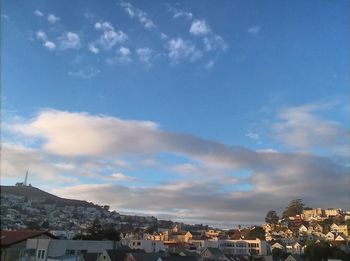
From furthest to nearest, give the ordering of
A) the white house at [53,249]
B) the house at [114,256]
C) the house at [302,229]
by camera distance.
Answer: the house at [302,229] < the house at [114,256] < the white house at [53,249]

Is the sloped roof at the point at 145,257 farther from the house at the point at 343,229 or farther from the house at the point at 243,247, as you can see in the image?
the house at the point at 343,229

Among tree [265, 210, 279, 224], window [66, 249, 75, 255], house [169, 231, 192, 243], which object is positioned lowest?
window [66, 249, 75, 255]

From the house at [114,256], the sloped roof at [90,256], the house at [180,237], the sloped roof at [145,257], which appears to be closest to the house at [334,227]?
the house at [180,237]

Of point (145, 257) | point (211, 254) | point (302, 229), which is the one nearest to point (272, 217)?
point (302, 229)

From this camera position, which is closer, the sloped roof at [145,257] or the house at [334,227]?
the sloped roof at [145,257]

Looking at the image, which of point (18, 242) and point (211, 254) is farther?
point (211, 254)

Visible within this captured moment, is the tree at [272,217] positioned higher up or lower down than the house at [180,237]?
higher up

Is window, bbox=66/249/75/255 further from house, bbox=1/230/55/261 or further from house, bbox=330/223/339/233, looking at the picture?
house, bbox=330/223/339/233

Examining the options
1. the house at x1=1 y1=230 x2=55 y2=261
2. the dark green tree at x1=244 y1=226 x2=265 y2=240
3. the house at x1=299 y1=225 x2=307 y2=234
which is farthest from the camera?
the house at x1=299 y1=225 x2=307 y2=234

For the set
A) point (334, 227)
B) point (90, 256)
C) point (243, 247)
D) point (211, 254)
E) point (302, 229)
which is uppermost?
point (334, 227)

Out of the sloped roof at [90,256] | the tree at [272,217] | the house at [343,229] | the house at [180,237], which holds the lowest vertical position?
the sloped roof at [90,256]

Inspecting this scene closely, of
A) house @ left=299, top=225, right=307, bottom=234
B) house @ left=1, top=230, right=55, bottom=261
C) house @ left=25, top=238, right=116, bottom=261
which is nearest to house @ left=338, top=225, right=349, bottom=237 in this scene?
house @ left=299, top=225, right=307, bottom=234

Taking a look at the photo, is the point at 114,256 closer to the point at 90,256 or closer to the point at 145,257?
the point at 90,256

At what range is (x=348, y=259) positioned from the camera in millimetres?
85000
